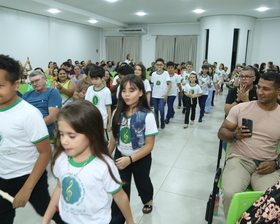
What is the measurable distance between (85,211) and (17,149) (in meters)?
0.57

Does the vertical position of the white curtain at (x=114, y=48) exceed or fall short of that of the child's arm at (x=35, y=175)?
it exceeds it

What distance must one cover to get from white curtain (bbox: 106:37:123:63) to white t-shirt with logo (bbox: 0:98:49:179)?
14293 millimetres

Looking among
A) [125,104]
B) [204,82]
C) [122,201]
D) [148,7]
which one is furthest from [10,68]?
[148,7]

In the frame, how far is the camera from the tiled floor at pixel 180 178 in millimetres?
2158

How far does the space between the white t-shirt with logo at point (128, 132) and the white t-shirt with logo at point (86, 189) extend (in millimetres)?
628

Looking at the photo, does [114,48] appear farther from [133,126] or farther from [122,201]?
[122,201]

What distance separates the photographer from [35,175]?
1304 millimetres

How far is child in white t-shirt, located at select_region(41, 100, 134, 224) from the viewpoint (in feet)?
3.36

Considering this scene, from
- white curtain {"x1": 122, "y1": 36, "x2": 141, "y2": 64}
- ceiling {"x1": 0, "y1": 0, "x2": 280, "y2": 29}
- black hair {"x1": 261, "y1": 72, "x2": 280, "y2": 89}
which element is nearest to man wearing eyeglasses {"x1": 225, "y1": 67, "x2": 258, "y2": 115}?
black hair {"x1": 261, "y1": 72, "x2": 280, "y2": 89}

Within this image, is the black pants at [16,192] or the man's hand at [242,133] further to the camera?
the man's hand at [242,133]

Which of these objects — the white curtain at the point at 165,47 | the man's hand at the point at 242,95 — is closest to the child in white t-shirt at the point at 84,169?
the man's hand at the point at 242,95

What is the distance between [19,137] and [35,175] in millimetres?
235

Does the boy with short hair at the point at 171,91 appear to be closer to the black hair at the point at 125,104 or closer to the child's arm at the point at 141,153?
the black hair at the point at 125,104

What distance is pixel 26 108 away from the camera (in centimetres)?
128
